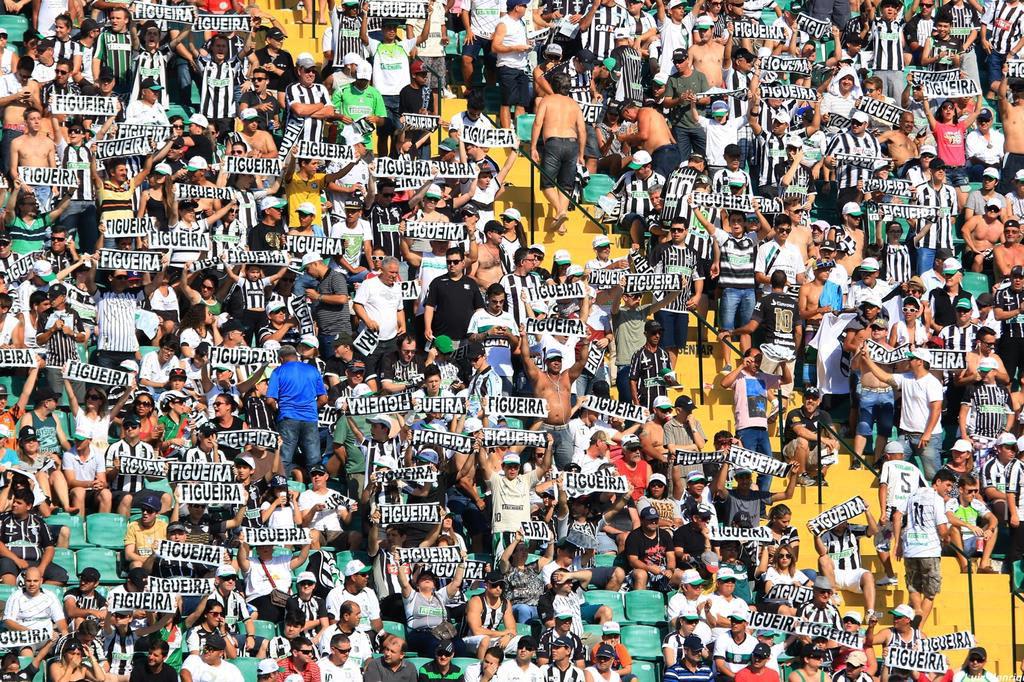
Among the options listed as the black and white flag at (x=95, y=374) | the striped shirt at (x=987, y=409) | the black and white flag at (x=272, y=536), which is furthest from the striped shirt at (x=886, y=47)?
the black and white flag at (x=272, y=536)

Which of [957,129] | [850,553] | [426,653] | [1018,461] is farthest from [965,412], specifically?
[426,653]

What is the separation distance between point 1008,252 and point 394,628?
9.84m

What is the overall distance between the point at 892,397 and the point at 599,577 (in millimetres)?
4418

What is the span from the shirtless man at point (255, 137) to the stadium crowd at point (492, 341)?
61 mm

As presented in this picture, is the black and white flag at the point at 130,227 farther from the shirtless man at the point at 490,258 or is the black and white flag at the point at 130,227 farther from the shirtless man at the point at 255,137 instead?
the shirtless man at the point at 490,258

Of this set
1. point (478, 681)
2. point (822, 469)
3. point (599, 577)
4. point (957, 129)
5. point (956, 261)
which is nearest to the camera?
point (478, 681)

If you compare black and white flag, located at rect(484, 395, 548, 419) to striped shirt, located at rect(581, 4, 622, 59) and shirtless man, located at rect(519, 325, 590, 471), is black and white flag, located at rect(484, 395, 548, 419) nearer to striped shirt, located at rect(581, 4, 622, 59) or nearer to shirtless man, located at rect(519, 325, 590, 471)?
shirtless man, located at rect(519, 325, 590, 471)

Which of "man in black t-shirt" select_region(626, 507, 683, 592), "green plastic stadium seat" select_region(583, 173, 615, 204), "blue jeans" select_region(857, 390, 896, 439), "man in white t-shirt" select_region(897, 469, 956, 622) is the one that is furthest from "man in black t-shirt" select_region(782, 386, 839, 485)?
"green plastic stadium seat" select_region(583, 173, 615, 204)

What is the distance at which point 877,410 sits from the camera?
3000cm

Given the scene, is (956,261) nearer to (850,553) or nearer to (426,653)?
(850,553)

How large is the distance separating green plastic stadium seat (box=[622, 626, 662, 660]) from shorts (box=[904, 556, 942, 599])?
112 inches

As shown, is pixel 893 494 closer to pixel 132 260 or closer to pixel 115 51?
pixel 132 260

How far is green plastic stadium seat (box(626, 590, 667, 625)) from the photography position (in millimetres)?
27203

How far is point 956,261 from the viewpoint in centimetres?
3183
